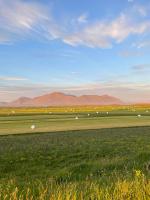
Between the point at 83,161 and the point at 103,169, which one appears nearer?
the point at 103,169

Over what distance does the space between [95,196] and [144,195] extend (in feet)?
4.09

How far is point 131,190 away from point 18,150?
15392mm

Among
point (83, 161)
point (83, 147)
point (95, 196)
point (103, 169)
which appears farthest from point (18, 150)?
point (95, 196)

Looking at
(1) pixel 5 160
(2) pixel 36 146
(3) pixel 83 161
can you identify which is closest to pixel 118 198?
(3) pixel 83 161

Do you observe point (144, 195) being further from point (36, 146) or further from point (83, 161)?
point (36, 146)

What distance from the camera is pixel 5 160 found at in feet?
62.6

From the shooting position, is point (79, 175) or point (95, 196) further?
point (79, 175)

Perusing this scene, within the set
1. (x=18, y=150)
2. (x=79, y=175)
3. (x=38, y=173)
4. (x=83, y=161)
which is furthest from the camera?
(x=18, y=150)

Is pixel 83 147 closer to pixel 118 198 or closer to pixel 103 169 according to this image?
pixel 103 169

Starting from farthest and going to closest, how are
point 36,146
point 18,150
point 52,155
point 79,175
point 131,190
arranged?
point 36,146 < point 18,150 < point 52,155 < point 79,175 < point 131,190

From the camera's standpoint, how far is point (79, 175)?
49.9ft

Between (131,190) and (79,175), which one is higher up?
(131,190)

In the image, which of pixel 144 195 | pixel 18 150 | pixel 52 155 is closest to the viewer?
pixel 144 195

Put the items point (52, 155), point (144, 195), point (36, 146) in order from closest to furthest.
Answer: point (144, 195)
point (52, 155)
point (36, 146)
